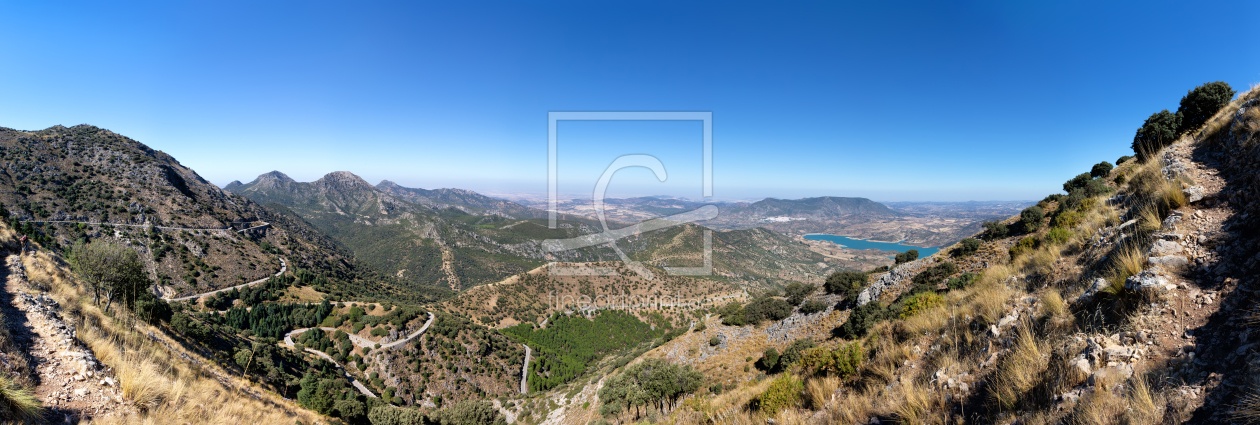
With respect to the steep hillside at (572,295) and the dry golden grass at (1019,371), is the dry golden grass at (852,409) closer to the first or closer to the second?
the dry golden grass at (1019,371)

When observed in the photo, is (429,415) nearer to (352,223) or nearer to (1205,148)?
(1205,148)

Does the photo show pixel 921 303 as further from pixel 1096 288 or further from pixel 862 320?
pixel 1096 288

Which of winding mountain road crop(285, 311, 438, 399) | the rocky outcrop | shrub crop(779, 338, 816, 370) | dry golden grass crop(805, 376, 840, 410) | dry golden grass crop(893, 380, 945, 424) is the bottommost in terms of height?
winding mountain road crop(285, 311, 438, 399)

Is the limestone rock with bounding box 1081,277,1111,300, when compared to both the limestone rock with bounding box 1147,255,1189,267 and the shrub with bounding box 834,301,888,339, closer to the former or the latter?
the limestone rock with bounding box 1147,255,1189,267

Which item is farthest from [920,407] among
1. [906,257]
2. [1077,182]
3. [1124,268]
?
[1077,182]

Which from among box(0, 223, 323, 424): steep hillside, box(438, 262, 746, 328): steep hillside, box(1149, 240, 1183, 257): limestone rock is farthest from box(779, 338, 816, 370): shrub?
box(438, 262, 746, 328): steep hillside

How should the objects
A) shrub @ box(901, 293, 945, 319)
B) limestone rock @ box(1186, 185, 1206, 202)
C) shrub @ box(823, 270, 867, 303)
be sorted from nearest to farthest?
limestone rock @ box(1186, 185, 1206, 202), shrub @ box(901, 293, 945, 319), shrub @ box(823, 270, 867, 303)
